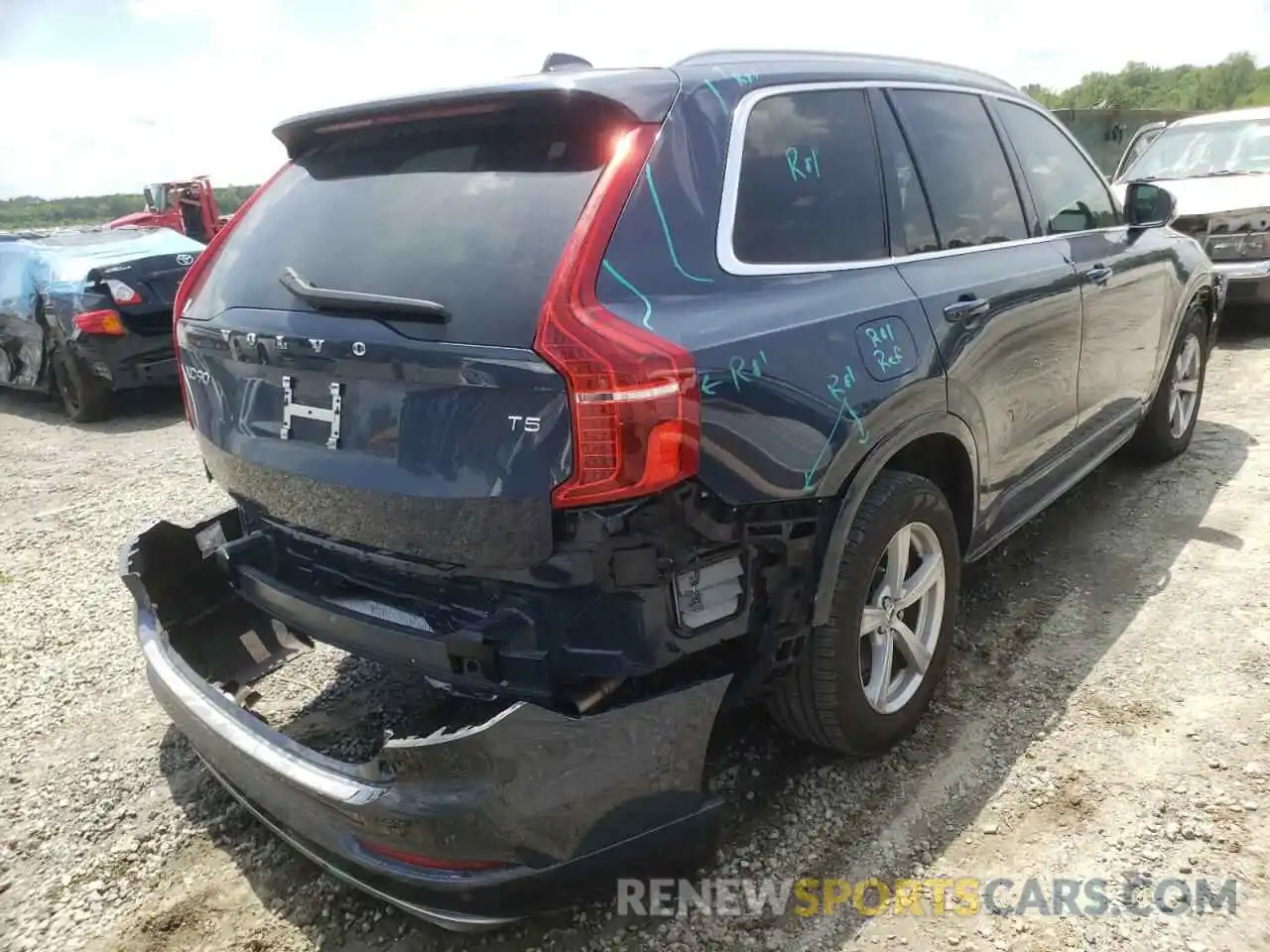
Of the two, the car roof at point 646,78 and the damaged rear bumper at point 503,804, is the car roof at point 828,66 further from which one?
the damaged rear bumper at point 503,804

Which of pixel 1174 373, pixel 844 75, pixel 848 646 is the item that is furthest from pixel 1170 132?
pixel 848 646

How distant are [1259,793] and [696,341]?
2.03m

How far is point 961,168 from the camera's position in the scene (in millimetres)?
3127

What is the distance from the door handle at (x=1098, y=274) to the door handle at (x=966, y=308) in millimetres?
982

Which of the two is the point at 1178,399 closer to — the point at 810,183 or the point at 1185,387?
the point at 1185,387

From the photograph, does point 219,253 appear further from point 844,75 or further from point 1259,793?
point 1259,793

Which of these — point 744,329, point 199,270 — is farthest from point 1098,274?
point 199,270

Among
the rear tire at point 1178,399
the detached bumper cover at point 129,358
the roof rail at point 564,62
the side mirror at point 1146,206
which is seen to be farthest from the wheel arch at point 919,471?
the detached bumper cover at point 129,358

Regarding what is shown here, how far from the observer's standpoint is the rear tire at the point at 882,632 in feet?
8.00

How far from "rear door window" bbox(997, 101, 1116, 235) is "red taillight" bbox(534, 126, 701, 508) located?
2.27 meters

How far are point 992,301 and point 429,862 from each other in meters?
2.29

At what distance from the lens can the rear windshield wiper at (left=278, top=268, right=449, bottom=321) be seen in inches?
79.2

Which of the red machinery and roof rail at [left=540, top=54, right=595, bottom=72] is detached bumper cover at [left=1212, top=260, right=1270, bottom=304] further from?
the red machinery

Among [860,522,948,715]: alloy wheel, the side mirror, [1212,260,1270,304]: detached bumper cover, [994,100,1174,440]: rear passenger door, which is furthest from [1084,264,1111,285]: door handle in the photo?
[1212,260,1270,304]: detached bumper cover
